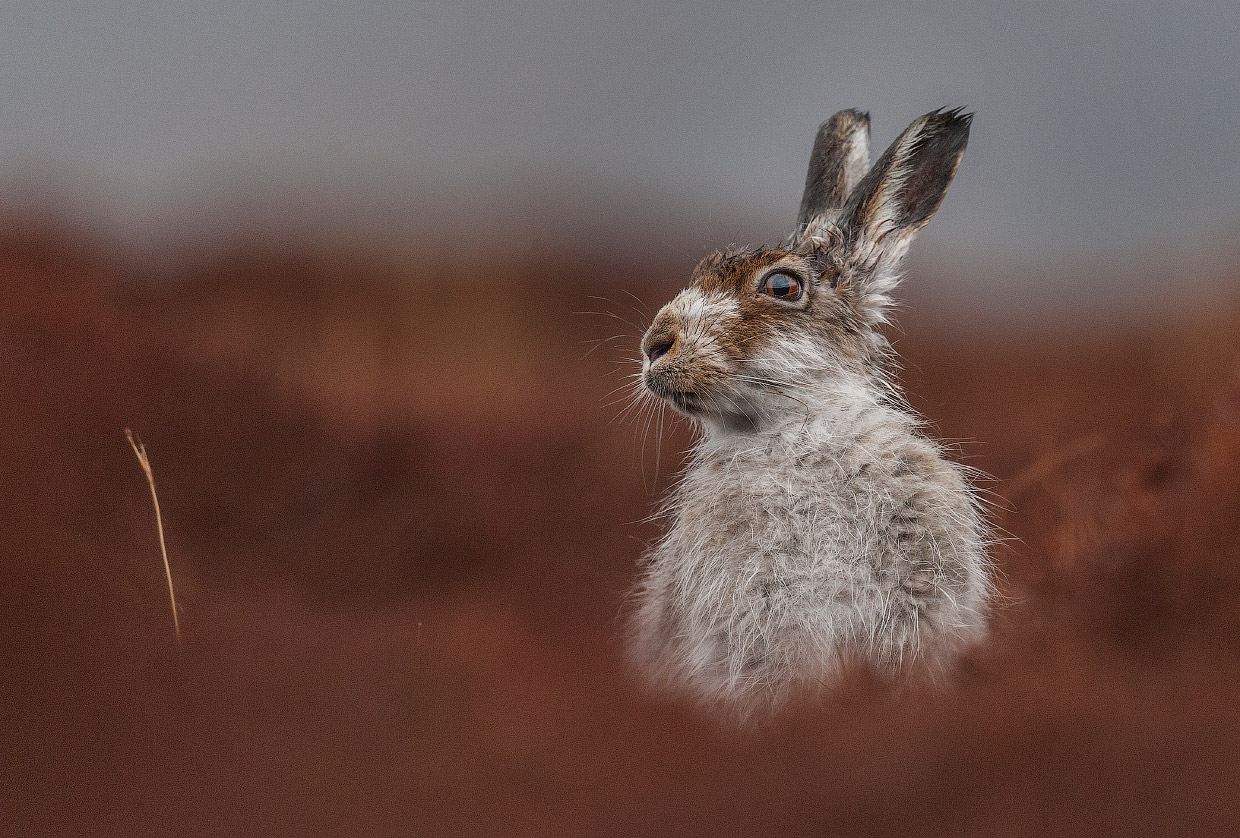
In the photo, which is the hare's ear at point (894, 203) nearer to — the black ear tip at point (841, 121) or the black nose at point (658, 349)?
the black ear tip at point (841, 121)

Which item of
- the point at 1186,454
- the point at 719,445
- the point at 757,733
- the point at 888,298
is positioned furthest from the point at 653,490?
the point at 1186,454

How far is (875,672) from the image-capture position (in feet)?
5.46

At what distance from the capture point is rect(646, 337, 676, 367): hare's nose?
82.1 inches

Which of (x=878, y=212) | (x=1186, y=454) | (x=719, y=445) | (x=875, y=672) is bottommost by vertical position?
(x=875, y=672)

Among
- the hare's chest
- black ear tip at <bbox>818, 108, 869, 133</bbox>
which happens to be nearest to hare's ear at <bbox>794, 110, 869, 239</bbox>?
black ear tip at <bbox>818, 108, 869, 133</bbox>

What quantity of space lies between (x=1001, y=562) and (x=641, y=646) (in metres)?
0.90

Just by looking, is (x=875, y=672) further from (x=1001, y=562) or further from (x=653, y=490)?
(x=653, y=490)

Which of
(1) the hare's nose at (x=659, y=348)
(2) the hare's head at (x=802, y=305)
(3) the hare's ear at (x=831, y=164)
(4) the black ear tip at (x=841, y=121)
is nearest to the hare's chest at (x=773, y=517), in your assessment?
(2) the hare's head at (x=802, y=305)

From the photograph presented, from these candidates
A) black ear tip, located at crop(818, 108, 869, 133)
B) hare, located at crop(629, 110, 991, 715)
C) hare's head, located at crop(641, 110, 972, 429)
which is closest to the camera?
hare, located at crop(629, 110, 991, 715)

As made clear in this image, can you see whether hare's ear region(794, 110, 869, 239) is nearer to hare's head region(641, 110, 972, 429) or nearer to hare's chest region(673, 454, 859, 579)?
hare's head region(641, 110, 972, 429)

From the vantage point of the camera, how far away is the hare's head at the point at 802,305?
6.72 feet

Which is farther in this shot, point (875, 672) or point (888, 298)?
point (888, 298)

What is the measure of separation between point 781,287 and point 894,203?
1.29ft

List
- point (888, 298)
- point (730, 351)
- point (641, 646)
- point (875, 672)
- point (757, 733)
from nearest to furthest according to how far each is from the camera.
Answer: point (757, 733) → point (875, 672) → point (730, 351) → point (641, 646) → point (888, 298)
